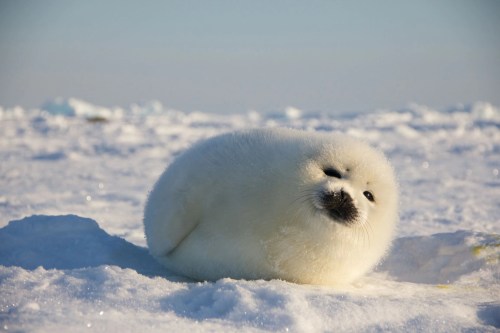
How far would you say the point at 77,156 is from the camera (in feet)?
36.2

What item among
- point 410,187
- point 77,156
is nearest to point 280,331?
point 410,187

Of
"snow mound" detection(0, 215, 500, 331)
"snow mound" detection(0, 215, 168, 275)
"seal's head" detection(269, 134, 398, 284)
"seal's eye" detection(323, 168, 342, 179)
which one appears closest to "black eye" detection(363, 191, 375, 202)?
"seal's head" detection(269, 134, 398, 284)

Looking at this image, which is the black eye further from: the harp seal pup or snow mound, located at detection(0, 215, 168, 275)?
snow mound, located at detection(0, 215, 168, 275)

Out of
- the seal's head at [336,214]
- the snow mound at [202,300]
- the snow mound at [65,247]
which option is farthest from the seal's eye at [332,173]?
the snow mound at [65,247]

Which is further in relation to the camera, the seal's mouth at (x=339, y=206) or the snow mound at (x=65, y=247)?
the snow mound at (x=65, y=247)

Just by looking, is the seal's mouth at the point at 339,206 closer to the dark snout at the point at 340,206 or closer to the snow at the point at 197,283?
the dark snout at the point at 340,206

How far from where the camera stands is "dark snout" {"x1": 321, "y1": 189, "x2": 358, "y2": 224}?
2.58m

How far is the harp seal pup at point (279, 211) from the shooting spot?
2.67m

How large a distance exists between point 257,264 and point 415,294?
731 millimetres

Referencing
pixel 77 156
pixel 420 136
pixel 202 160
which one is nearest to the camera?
pixel 202 160

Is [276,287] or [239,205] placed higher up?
[239,205]

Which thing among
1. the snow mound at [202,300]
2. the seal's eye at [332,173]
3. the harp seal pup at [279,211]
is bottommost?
the snow mound at [202,300]

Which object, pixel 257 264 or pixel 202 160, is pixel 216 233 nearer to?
pixel 257 264

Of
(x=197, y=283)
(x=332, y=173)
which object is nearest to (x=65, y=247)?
(x=197, y=283)
